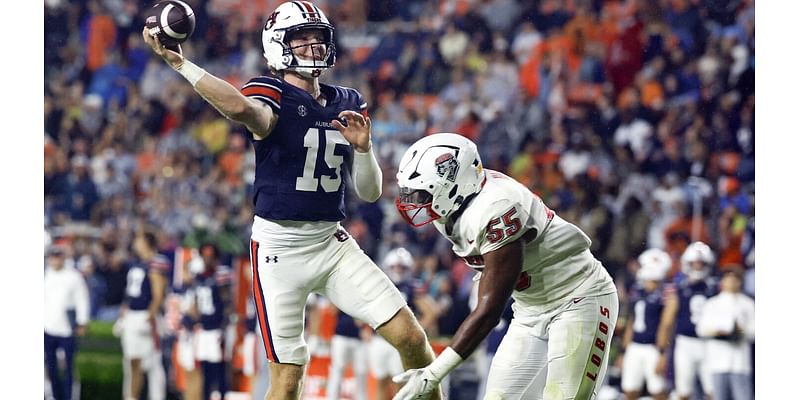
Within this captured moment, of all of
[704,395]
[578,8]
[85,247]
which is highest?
[578,8]

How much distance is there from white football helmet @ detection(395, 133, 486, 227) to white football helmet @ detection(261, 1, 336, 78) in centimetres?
90

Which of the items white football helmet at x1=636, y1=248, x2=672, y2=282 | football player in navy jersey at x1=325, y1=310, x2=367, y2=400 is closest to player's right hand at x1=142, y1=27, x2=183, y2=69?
white football helmet at x1=636, y1=248, x2=672, y2=282

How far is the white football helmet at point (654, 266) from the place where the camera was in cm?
1005

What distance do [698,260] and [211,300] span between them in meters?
4.37

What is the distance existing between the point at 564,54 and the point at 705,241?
324 centimetres

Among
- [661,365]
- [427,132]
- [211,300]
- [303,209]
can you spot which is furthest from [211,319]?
[303,209]

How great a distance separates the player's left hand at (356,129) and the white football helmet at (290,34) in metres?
0.30

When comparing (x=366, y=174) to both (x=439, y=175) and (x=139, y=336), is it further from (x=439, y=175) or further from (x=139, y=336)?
(x=139, y=336)

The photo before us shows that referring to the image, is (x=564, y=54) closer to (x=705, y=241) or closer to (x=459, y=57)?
(x=459, y=57)

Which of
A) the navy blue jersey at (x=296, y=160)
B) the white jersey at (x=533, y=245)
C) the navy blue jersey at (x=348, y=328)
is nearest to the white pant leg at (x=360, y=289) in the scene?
the navy blue jersey at (x=296, y=160)

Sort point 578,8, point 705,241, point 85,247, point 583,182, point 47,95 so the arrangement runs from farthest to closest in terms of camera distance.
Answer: point 47,95, point 578,8, point 85,247, point 583,182, point 705,241

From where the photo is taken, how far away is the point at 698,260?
9781mm

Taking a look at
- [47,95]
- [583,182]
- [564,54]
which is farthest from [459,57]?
[47,95]

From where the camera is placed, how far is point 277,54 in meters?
5.50
